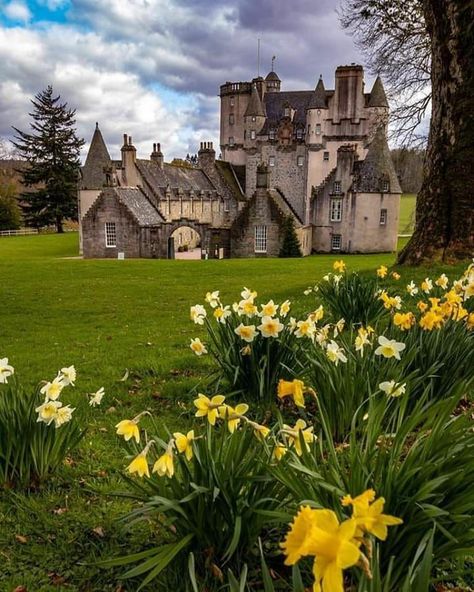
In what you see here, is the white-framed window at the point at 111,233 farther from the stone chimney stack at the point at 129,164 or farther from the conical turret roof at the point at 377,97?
the conical turret roof at the point at 377,97

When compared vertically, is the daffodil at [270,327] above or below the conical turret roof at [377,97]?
below

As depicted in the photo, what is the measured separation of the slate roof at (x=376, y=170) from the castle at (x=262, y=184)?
0.29 feet

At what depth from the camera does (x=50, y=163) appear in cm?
6247

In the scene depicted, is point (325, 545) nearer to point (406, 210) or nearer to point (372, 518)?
point (372, 518)

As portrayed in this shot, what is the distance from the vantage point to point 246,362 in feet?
14.4

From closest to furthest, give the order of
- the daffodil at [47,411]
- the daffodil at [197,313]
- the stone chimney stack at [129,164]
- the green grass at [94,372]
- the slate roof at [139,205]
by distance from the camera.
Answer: the green grass at [94,372] → the daffodil at [47,411] → the daffodil at [197,313] → the slate roof at [139,205] → the stone chimney stack at [129,164]

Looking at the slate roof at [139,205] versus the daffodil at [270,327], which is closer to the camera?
the daffodil at [270,327]

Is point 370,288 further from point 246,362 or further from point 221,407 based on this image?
point 221,407

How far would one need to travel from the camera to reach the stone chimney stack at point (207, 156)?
51.9 meters

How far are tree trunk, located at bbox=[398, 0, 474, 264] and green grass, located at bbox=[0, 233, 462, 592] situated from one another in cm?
83

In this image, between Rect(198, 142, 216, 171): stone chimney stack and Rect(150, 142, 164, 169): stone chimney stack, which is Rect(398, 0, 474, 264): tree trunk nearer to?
Rect(150, 142, 164, 169): stone chimney stack

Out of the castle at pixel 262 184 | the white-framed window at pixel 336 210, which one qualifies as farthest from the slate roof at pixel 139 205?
the white-framed window at pixel 336 210

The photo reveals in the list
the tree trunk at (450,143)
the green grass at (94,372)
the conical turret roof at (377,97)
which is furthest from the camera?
the conical turret roof at (377,97)

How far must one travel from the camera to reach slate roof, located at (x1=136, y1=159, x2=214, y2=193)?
44.5m
